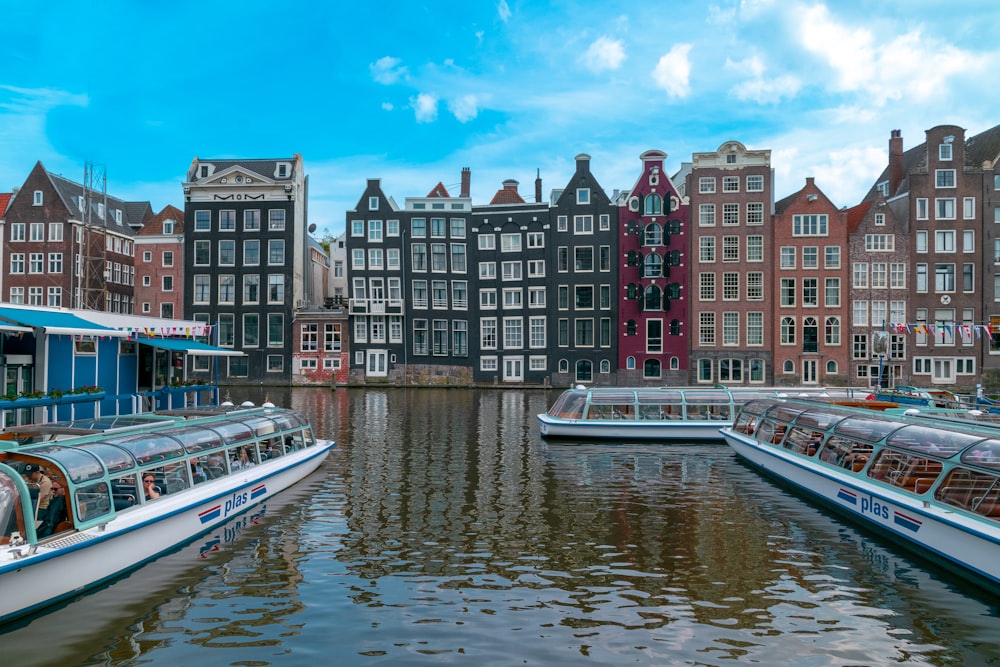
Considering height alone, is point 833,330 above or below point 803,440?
above

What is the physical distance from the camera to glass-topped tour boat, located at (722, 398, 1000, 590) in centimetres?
1352

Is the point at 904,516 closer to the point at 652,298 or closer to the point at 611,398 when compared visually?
the point at 611,398

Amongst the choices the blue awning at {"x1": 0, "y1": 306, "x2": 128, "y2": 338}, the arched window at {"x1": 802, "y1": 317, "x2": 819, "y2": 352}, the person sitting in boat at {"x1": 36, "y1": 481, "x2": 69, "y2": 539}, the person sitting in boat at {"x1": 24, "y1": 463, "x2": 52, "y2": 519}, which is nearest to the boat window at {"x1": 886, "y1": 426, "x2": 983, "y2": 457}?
the person sitting in boat at {"x1": 36, "y1": 481, "x2": 69, "y2": 539}

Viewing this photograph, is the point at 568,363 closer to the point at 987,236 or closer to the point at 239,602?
the point at 987,236

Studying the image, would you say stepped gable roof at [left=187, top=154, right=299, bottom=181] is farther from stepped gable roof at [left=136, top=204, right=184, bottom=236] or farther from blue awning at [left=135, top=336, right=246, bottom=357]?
blue awning at [left=135, top=336, right=246, bottom=357]

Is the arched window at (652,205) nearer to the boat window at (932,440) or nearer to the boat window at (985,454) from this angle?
the boat window at (932,440)

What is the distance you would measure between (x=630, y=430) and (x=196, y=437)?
20067 millimetres

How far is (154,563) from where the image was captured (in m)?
14.0

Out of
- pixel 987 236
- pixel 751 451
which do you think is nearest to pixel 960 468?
pixel 751 451

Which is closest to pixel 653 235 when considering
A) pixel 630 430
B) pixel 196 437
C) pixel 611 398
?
pixel 611 398

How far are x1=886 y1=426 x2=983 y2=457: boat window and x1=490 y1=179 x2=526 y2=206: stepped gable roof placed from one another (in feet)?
193

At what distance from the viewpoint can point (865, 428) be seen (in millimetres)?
19266

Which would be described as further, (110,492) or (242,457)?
(242,457)

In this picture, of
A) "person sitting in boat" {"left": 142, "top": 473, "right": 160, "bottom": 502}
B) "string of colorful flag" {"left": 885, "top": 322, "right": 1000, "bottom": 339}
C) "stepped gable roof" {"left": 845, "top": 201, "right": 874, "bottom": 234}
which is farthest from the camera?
"stepped gable roof" {"left": 845, "top": 201, "right": 874, "bottom": 234}
